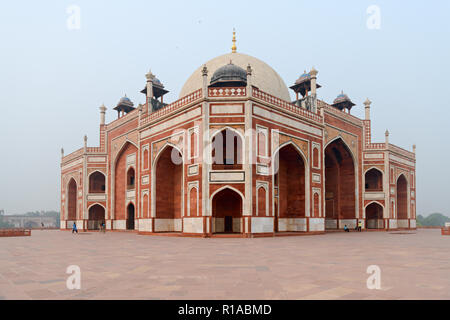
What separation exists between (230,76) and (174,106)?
13.2ft

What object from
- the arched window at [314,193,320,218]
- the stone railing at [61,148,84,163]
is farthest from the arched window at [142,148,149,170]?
the arched window at [314,193,320,218]

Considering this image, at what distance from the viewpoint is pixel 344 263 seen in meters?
7.76

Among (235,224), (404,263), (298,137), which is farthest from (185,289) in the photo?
(298,137)

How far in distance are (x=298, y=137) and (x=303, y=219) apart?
5036mm

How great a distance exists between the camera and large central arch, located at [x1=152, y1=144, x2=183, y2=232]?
22.4 metres

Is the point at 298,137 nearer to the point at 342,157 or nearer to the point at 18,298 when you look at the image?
the point at 342,157

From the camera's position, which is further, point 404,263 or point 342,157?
point 342,157

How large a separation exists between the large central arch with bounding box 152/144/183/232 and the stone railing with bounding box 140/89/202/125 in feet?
7.52

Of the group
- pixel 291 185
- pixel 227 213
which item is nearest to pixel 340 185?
pixel 291 185

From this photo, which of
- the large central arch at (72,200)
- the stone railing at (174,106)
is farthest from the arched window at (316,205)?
the large central arch at (72,200)

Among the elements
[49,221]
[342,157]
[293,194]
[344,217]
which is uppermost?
[342,157]

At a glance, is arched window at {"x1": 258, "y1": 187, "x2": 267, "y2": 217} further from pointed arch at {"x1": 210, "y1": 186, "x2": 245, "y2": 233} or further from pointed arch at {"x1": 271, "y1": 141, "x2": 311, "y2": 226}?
pointed arch at {"x1": 271, "y1": 141, "x2": 311, "y2": 226}

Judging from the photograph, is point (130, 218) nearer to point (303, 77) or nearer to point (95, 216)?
point (95, 216)

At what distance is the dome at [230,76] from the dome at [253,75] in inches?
150
